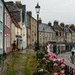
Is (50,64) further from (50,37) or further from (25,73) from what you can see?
(50,37)

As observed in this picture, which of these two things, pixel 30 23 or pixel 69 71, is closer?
pixel 69 71

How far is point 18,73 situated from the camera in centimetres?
1733

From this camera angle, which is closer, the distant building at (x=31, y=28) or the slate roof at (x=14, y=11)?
the slate roof at (x=14, y=11)

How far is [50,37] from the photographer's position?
98.7m

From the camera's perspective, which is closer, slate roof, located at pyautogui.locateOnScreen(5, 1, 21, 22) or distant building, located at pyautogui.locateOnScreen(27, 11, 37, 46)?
slate roof, located at pyautogui.locateOnScreen(5, 1, 21, 22)

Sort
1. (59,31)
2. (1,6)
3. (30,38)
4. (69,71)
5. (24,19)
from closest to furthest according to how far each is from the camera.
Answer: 1. (69,71)
2. (1,6)
3. (24,19)
4. (30,38)
5. (59,31)

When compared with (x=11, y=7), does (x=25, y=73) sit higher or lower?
lower

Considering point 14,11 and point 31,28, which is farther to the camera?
point 31,28

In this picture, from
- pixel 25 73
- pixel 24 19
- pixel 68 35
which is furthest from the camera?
pixel 68 35

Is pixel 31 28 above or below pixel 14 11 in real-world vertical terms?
below

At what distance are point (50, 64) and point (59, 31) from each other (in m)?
92.6

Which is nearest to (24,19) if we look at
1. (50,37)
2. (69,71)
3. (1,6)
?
(1,6)

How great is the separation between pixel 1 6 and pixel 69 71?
625 inches

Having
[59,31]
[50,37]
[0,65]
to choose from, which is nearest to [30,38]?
[50,37]
